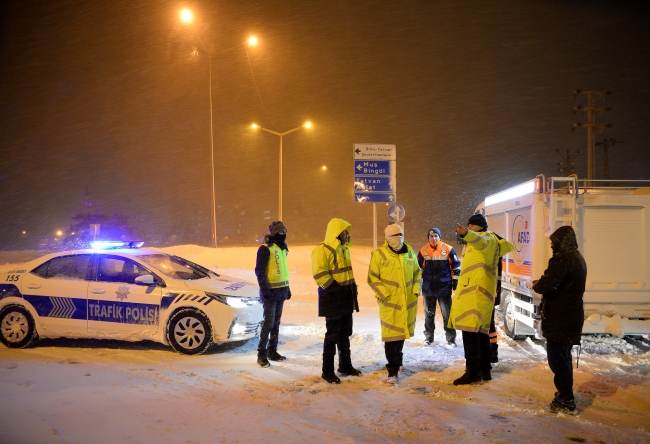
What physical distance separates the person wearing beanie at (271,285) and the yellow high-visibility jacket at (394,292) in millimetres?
1481

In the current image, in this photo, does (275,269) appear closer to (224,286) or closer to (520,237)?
(224,286)

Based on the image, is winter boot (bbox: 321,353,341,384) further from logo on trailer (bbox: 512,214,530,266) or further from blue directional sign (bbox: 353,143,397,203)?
blue directional sign (bbox: 353,143,397,203)

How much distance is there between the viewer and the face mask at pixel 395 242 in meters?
6.00

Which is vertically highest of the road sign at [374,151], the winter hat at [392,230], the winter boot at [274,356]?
the road sign at [374,151]

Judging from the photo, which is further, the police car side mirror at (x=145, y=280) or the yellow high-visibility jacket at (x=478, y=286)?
the police car side mirror at (x=145, y=280)

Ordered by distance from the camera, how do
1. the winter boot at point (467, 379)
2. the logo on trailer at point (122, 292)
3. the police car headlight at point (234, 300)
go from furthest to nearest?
1. the logo on trailer at point (122, 292)
2. the police car headlight at point (234, 300)
3. the winter boot at point (467, 379)

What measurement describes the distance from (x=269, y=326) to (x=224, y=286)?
1.39 meters

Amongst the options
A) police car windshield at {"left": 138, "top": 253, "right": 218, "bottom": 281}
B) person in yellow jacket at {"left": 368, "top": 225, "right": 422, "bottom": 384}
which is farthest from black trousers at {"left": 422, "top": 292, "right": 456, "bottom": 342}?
police car windshield at {"left": 138, "top": 253, "right": 218, "bottom": 281}

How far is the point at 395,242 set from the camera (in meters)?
6.00

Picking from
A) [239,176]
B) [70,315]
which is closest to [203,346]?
[70,315]

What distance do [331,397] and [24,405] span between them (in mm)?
2928

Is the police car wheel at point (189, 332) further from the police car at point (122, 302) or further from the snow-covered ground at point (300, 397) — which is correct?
the snow-covered ground at point (300, 397)

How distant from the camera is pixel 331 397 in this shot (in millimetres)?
5348

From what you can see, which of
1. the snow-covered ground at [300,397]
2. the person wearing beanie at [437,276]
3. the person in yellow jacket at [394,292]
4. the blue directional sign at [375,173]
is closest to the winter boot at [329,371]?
the snow-covered ground at [300,397]
